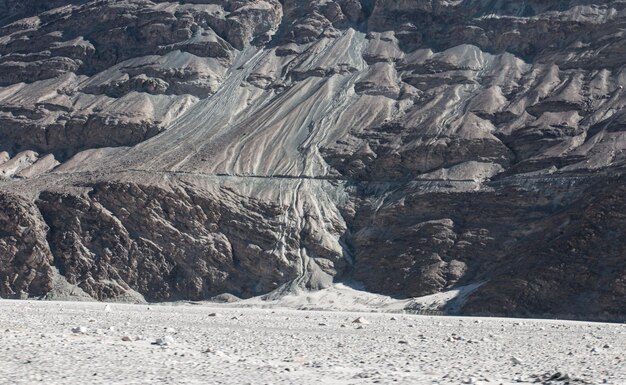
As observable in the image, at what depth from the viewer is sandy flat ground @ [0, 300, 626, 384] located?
52.4 ft

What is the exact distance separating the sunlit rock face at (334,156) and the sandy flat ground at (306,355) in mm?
26579

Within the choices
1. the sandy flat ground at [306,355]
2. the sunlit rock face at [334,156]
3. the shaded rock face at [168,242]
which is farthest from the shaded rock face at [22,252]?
the sandy flat ground at [306,355]

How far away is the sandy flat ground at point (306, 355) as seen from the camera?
16.0m

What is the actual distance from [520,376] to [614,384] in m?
2.00

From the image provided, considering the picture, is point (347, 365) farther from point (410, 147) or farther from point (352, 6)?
point (352, 6)

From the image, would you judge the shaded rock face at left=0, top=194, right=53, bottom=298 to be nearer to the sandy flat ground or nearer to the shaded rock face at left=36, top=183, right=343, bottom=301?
the shaded rock face at left=36, top=183, right=343, bottom=301

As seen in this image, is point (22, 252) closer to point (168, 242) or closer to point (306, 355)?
point (168, 242)

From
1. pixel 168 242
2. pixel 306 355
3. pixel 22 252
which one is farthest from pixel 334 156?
pixel 306 355

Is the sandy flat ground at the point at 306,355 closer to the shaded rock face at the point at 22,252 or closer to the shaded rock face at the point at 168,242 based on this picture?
the shaded rock face at the point at 168,242

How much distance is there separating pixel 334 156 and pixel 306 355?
183ft

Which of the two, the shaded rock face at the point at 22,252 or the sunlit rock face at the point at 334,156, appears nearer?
the sunlit rock face at the point at 334,156

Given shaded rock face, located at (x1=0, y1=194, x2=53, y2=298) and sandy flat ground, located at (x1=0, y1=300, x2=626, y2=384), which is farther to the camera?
shaded rock face, located at (x1=0, y1=194, x2=53, y2=298)

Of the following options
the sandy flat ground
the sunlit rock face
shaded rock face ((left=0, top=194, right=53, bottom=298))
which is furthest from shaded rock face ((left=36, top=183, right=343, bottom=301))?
the sandy flat ground

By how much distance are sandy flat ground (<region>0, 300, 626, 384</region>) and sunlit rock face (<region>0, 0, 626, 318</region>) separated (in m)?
26.6
